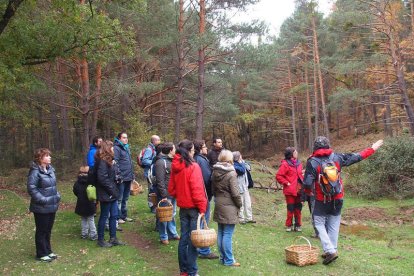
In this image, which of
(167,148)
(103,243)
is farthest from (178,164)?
(103,243)

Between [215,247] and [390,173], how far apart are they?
1022 cm

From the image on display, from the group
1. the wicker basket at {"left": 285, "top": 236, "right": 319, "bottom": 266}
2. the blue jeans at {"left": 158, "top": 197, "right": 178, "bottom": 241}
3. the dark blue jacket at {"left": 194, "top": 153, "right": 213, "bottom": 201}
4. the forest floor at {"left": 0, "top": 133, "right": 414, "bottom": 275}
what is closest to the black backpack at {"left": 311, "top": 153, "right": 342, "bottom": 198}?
the wicker basket at {"left": 285, "top": 236, "right": 319, "bottom": 266}

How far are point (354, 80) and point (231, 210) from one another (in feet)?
115

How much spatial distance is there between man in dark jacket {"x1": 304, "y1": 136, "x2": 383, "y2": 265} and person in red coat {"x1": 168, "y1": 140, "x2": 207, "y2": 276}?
2100 millimetres

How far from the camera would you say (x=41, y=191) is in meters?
6.79

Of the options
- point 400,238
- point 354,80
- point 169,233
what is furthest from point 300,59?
point 169,233

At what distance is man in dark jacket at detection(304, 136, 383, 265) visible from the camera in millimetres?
6719

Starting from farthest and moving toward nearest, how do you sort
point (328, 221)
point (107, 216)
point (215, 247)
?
point (215, 247), point (107, 216), point (328, 221)

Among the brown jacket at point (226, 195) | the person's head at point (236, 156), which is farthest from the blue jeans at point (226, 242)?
the person's head at point (236, 156)

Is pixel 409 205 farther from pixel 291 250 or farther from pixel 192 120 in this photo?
pixel 192 120

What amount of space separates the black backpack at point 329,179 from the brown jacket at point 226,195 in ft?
4.84

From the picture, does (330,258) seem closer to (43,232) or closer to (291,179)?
(291,179)

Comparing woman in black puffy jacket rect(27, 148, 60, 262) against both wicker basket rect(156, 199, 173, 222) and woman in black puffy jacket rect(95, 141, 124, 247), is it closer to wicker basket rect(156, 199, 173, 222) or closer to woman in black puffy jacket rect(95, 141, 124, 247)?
woman in black puffy jacket rect(95, 141, 124, 247)

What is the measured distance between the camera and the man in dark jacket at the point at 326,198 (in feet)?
22.0
